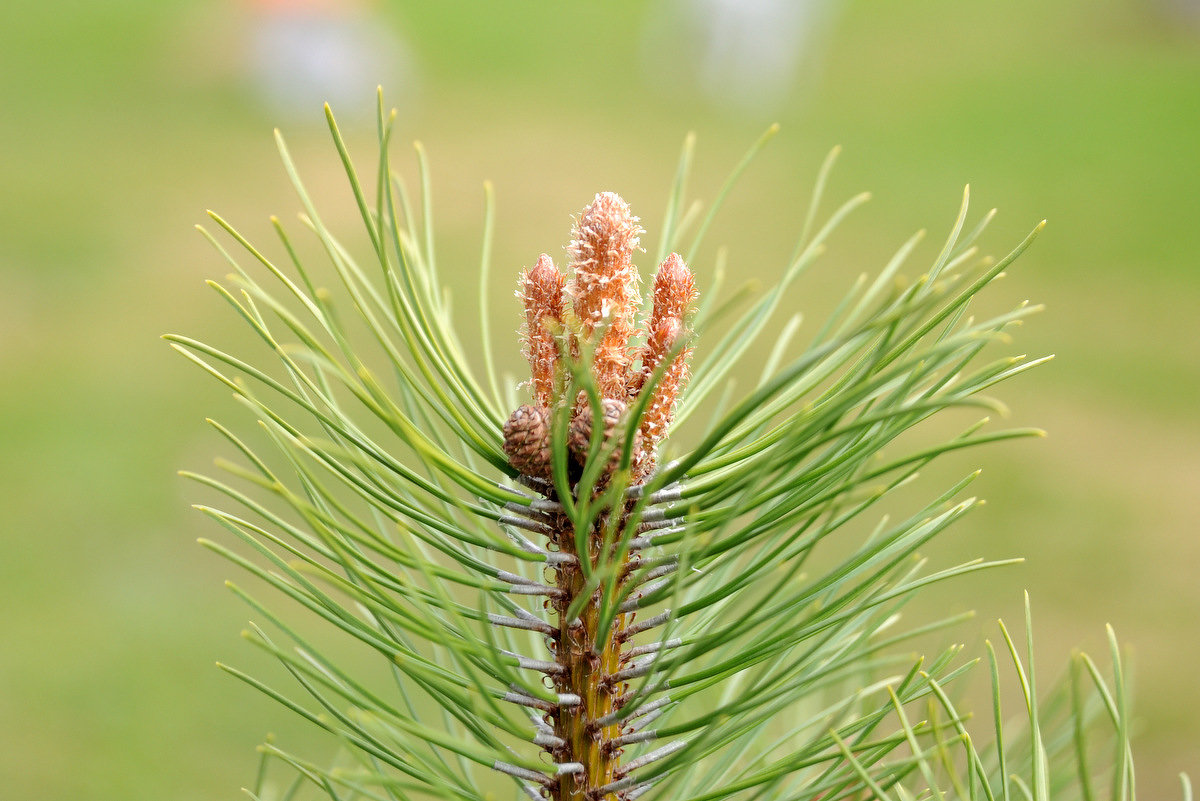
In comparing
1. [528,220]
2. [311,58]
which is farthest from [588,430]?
[311,58]

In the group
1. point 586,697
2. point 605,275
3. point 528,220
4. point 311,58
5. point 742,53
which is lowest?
point 586,697

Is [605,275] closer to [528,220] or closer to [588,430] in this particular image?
[588,430]

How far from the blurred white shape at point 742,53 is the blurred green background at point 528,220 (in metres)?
0.02

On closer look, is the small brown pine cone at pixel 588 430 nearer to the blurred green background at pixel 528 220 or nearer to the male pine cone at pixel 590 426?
the male pine cone at pixel 590 426

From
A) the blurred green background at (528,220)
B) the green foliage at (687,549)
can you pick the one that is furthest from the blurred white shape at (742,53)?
the green foliage at (687,549)

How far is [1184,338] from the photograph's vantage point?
2742mm

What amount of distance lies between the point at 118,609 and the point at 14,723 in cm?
30

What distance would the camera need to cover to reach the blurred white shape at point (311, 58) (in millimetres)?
3785

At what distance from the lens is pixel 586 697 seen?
1.07 feet

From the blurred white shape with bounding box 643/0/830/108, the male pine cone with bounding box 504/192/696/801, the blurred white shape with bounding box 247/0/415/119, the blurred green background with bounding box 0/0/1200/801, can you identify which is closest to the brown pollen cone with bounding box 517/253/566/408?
the male pine cone with bounding box 504/192/696/801

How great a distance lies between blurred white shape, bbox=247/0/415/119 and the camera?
3.79m

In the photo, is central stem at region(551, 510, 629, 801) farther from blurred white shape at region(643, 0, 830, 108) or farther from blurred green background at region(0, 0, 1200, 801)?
blurred white shape at region(643, 0, 830, 108)

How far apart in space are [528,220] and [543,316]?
3017mm

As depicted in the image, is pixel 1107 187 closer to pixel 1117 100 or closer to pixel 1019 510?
pixel 1117 100
